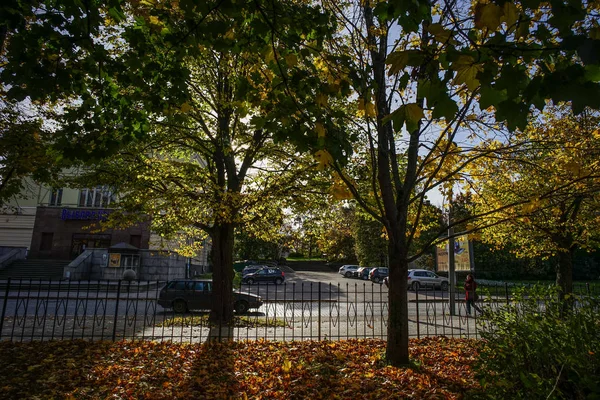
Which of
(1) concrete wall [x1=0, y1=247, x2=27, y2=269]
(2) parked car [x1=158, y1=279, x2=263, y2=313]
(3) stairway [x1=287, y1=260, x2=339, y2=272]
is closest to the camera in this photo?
(2) parked car [x1=158, y1=279, x2=263, y2=313]

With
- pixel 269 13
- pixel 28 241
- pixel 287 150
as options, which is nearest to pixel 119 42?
pixel 287 150

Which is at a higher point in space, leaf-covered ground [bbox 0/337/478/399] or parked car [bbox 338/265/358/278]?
parked car [bbox 338/265/358/278]

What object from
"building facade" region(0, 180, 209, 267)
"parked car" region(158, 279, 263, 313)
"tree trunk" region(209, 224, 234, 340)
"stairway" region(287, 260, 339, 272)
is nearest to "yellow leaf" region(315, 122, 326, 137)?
"tree trunk" region(209, 224, 234, 340)

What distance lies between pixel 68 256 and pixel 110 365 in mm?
33295

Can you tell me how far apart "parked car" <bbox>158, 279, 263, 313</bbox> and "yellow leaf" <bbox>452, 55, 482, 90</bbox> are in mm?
12990

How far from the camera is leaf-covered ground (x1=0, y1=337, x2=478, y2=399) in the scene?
191 inches

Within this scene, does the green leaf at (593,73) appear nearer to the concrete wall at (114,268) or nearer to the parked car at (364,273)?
the concrete wall at (114,268)

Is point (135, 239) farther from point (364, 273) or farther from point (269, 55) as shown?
point (269, 55)

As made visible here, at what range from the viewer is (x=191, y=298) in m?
15.0

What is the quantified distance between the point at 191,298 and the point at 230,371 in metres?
9.79

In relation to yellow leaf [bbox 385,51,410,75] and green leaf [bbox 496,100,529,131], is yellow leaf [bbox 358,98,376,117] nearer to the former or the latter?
yellow leaf [bbox 385,51,410,75]

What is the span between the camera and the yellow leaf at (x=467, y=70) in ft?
8.21

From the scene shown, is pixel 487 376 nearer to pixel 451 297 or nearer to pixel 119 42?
pixel 119 42

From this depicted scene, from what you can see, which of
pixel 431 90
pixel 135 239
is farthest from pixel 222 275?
pixel 135 239
